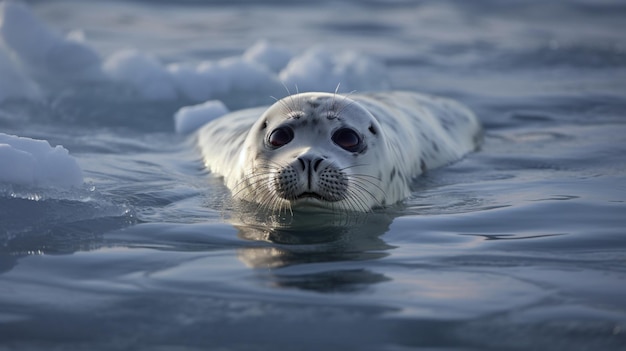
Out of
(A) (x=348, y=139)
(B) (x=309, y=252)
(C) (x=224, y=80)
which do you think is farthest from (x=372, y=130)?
(C) (x=224, y=80)

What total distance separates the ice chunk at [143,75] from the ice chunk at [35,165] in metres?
3.19

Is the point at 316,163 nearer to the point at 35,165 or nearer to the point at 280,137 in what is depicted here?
the point at 280,137

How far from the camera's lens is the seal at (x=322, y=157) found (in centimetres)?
427

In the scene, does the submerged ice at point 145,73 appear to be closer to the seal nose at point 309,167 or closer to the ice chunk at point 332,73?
the ice chunk at point 332,73

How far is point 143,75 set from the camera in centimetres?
779

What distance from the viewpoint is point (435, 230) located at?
4.19 m

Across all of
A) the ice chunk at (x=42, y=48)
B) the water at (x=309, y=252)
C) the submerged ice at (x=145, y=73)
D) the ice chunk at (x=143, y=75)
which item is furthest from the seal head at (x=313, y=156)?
the ice chunk at (x=42, y=48)

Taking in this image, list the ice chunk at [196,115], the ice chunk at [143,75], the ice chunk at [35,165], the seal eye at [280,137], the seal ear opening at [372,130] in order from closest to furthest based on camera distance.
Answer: the ice chunk at [35,165] → the seal eye at [280,137] → the seal ear opening at [372,130] → the ice chunk at [196,115] → the ice chunk at [143,75]

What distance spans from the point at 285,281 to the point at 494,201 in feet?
5.53

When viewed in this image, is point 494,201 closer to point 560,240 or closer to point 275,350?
point 560,240

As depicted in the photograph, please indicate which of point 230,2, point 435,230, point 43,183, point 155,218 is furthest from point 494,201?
point 230,2

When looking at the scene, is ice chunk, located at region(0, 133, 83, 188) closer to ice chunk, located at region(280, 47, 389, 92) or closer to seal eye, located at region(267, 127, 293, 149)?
seal eye, located at region(267, 127, 293, 149)

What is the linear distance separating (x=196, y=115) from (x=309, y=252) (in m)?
3.38

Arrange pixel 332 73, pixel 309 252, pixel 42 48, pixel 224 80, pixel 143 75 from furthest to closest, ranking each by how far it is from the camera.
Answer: pixel 332 73 < pixel 42 48 < pixel 224 80 < pixel 143 75 < pixel 309 252
